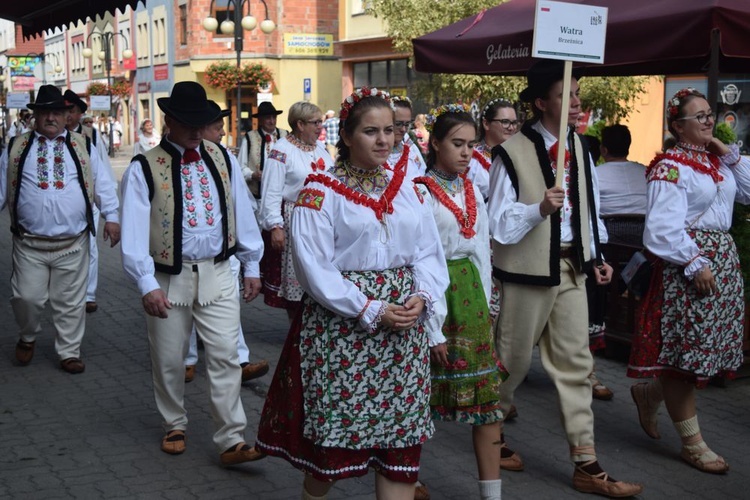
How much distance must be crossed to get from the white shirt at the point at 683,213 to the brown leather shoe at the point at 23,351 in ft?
15.9

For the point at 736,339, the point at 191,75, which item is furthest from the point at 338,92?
the point at 736,339

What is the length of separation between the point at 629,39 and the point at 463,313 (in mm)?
3341

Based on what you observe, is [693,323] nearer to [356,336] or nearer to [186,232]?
[356,336]

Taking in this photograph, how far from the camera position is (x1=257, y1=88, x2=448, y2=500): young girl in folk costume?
3.87 m

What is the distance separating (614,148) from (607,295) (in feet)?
3.83

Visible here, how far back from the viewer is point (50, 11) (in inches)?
337

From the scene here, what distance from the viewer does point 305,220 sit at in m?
3.89

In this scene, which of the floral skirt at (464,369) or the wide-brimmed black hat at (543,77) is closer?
the floral skirt at (464,369)

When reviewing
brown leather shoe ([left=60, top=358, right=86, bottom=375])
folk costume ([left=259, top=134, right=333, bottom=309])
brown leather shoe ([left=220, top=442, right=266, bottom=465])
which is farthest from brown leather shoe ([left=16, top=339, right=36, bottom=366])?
brown leather shoe ([left=220, top=442, right=266, bottom=465])

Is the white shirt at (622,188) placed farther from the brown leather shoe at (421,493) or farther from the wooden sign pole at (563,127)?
the brown leather shoe at (421,493)

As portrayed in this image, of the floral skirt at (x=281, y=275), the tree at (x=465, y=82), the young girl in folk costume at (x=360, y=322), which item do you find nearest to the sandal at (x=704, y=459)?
the young girl in folk costume at (x=360, y=322)

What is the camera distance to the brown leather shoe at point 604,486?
16.3 ft

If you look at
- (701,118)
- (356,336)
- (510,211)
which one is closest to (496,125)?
(701,118)

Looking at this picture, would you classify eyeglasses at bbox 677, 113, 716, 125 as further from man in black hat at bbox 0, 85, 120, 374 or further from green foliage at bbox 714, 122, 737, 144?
man in black hat at bbox 0, 85, 120, 374
